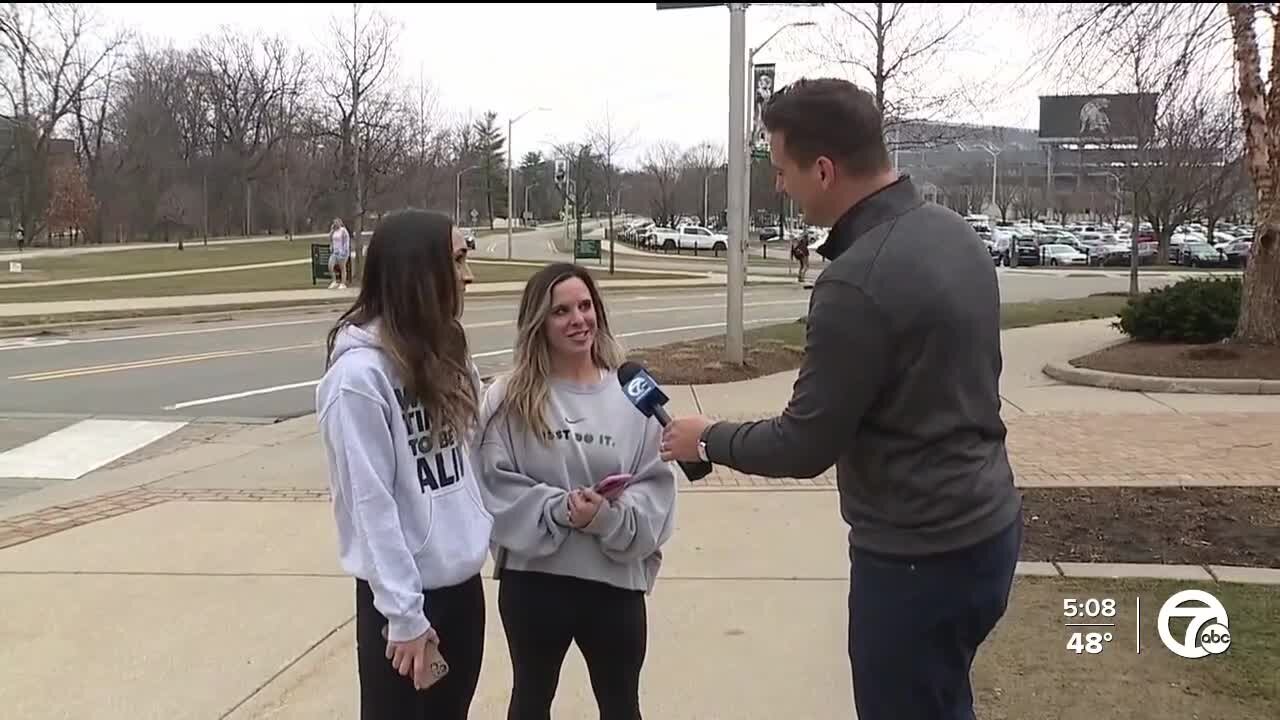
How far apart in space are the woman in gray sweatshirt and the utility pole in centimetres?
907

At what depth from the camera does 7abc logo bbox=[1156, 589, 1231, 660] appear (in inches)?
160

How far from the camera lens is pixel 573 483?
9.60 ft

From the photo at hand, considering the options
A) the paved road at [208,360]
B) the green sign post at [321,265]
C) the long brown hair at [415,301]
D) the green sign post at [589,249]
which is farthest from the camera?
the green sign post at [589,249]

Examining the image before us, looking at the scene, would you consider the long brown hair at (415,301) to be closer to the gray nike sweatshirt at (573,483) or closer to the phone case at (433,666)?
the gray nike sweatshirt at (573,483)

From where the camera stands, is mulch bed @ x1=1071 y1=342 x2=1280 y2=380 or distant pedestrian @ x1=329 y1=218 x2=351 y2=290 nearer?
mulch bed @ x1=1071 y1=342 x2=1280 y2=380

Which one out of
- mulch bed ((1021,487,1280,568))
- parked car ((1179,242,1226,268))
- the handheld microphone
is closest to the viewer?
the handheld microphone

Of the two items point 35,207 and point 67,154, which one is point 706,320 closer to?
point 35,207

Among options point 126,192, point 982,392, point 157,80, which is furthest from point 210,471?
point 157,80

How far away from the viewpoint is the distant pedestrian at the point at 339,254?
27.0m

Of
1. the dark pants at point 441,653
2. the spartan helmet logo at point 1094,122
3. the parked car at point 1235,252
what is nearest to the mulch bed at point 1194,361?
the dark pants at point 441,653

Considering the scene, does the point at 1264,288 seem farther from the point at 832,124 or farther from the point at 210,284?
the point at 210,284

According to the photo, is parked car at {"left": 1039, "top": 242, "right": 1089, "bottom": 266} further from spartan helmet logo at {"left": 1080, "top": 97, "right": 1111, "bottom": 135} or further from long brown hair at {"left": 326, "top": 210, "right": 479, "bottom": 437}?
long brown hair at {"left": 326, "top": 210, "right": 479, "bottom": 437}

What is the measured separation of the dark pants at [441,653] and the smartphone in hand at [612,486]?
1.31 ft

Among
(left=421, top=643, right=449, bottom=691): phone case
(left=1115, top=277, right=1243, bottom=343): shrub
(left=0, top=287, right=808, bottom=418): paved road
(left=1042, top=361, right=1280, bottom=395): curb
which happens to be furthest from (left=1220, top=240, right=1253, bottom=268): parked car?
(left=421, top=643, right=449, bottom=691): phone case
